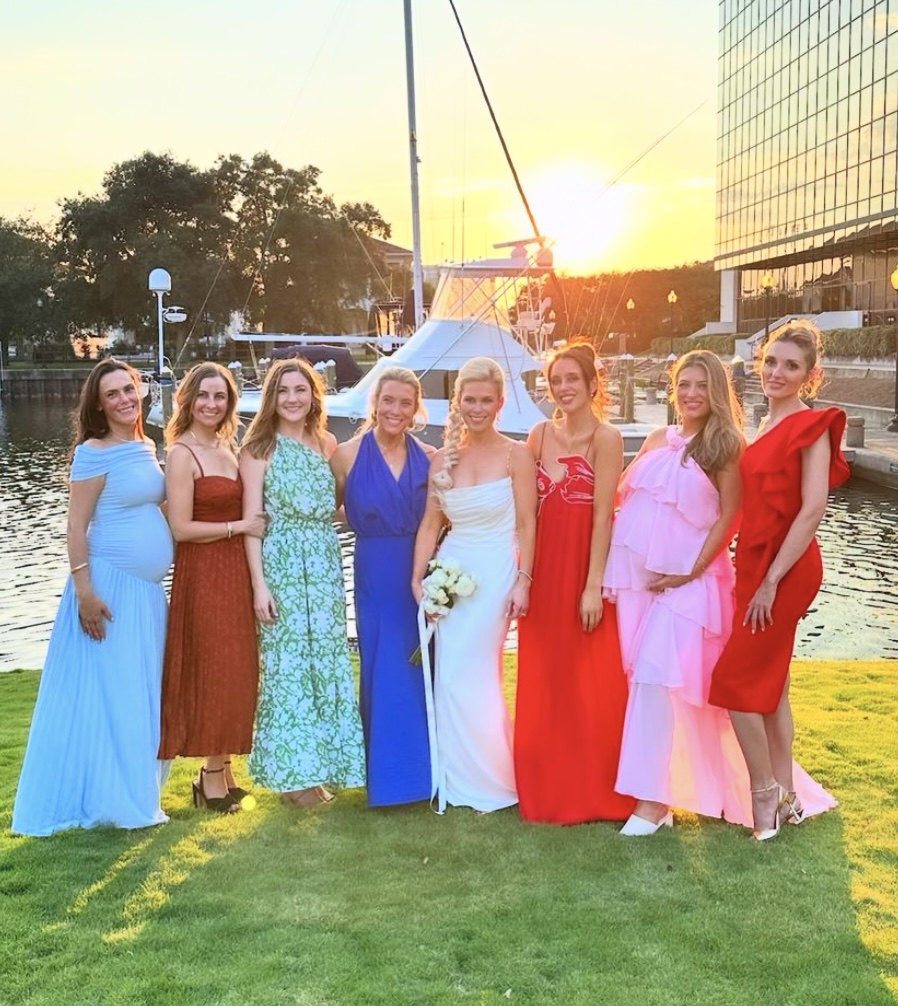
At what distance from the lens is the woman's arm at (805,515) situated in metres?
4.04

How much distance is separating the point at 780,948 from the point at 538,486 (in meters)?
2.25

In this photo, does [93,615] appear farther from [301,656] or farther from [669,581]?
[669,581]

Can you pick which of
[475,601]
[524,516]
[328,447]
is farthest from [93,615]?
[524,516]

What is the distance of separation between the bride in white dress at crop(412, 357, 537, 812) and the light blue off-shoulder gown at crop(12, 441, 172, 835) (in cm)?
137

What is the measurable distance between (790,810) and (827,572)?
9.99 m

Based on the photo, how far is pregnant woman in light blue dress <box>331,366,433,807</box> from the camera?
474 centimetres

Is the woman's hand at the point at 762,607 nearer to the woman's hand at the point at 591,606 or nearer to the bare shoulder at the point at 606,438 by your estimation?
the woman's hand at the point at 591,606

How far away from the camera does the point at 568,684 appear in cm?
468

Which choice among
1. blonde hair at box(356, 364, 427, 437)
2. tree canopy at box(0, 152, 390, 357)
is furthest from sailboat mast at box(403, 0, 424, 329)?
tree canopy at box(0, 152, 390, 357)

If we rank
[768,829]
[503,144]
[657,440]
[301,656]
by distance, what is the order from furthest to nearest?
[503,144] < [301,656] < [657,440] < [768,829]

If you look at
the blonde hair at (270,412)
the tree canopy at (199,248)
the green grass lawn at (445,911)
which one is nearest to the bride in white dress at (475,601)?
the green grass lawn at (445,911)

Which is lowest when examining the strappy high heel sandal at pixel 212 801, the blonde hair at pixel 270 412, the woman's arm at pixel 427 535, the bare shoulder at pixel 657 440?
the strappy high heel sandal at pixel 212 801

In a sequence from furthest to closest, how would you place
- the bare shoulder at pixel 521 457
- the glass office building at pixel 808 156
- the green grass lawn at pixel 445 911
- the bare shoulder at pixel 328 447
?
the glass office building at pixel 808 156 < the bare shoulder at pixel 328 447 < the bare shoulder at pixel 521 457 < the green grass lawn at pixel 445 911

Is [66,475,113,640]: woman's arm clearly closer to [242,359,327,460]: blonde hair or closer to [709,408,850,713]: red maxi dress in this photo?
[242,359,327,460]: blonde hair
